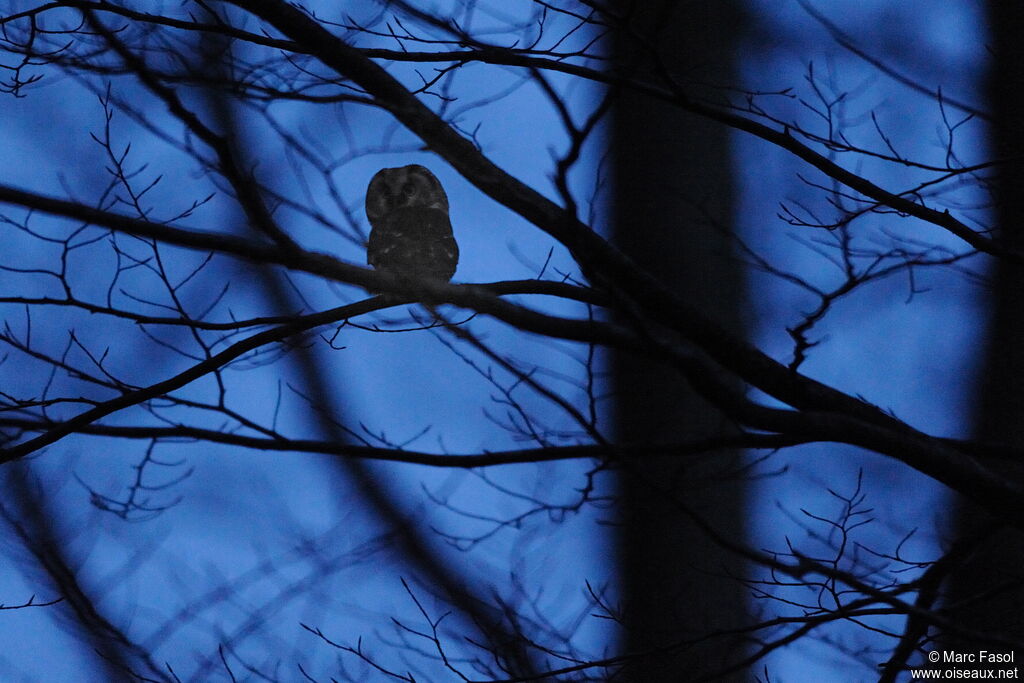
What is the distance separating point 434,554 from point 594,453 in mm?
2096

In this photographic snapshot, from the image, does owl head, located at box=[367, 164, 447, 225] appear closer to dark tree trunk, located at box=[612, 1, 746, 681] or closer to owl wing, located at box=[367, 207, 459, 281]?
owl wing, located at box=[367, 207, 459, 281]

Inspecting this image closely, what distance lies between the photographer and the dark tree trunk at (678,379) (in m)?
2.72

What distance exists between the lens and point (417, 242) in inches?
131

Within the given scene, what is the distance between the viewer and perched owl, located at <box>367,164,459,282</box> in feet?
10.9

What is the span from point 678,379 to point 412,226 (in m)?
1.01

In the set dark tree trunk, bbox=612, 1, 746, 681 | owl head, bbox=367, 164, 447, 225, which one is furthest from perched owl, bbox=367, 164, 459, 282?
dark tree trunk, bbox=612, 1, 746, 681

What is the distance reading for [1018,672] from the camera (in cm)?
234

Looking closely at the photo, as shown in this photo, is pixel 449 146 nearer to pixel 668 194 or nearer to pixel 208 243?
pixel 208 243

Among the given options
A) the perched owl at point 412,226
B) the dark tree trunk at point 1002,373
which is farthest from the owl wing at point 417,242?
the dark tree trunk at point 1002,373

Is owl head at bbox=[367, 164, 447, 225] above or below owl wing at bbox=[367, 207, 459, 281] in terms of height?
above

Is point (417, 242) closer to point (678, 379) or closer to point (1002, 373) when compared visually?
point (678, 379)

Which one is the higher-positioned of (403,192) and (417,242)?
(403,192)

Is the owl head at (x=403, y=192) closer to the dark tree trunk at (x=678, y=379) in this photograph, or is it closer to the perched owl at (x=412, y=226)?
the perched owl at (x=412, y=226)

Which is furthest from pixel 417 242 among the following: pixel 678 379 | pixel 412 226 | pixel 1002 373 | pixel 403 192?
pixel 1002 373
